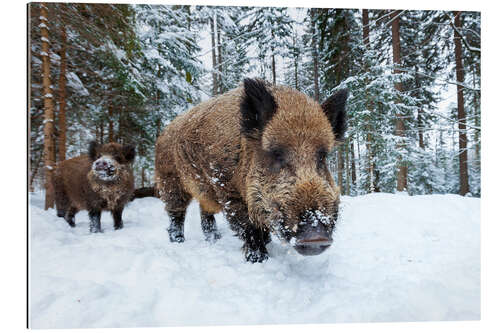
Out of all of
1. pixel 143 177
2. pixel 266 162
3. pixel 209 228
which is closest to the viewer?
pixel 266 162

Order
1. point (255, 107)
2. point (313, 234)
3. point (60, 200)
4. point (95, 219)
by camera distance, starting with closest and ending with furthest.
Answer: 1. point (313, 234)
2. point (255, 107)
3. point (60, 200)
4. point (95, 219)

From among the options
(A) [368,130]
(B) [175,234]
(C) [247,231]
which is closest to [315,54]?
(A) [368,130]

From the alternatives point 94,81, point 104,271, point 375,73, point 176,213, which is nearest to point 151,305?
point 104,271

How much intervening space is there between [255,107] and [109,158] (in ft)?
5.92

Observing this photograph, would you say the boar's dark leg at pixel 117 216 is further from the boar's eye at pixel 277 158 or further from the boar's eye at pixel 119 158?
the boar's eye at pixel 277 158

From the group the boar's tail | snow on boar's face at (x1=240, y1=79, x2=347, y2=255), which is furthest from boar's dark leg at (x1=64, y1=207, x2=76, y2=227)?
snow on boar's face at (x1=240, y1=79, x2=347, y2=255)

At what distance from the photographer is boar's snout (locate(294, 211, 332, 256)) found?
60.7 inches

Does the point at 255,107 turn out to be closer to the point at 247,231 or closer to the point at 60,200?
the point at 247,231

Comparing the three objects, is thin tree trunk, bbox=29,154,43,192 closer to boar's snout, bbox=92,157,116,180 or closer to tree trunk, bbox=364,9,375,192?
boar's snout, bbox=92,157,116,180

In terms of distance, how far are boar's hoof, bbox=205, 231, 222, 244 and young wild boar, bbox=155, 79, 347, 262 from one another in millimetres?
474

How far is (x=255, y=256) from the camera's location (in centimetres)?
241
